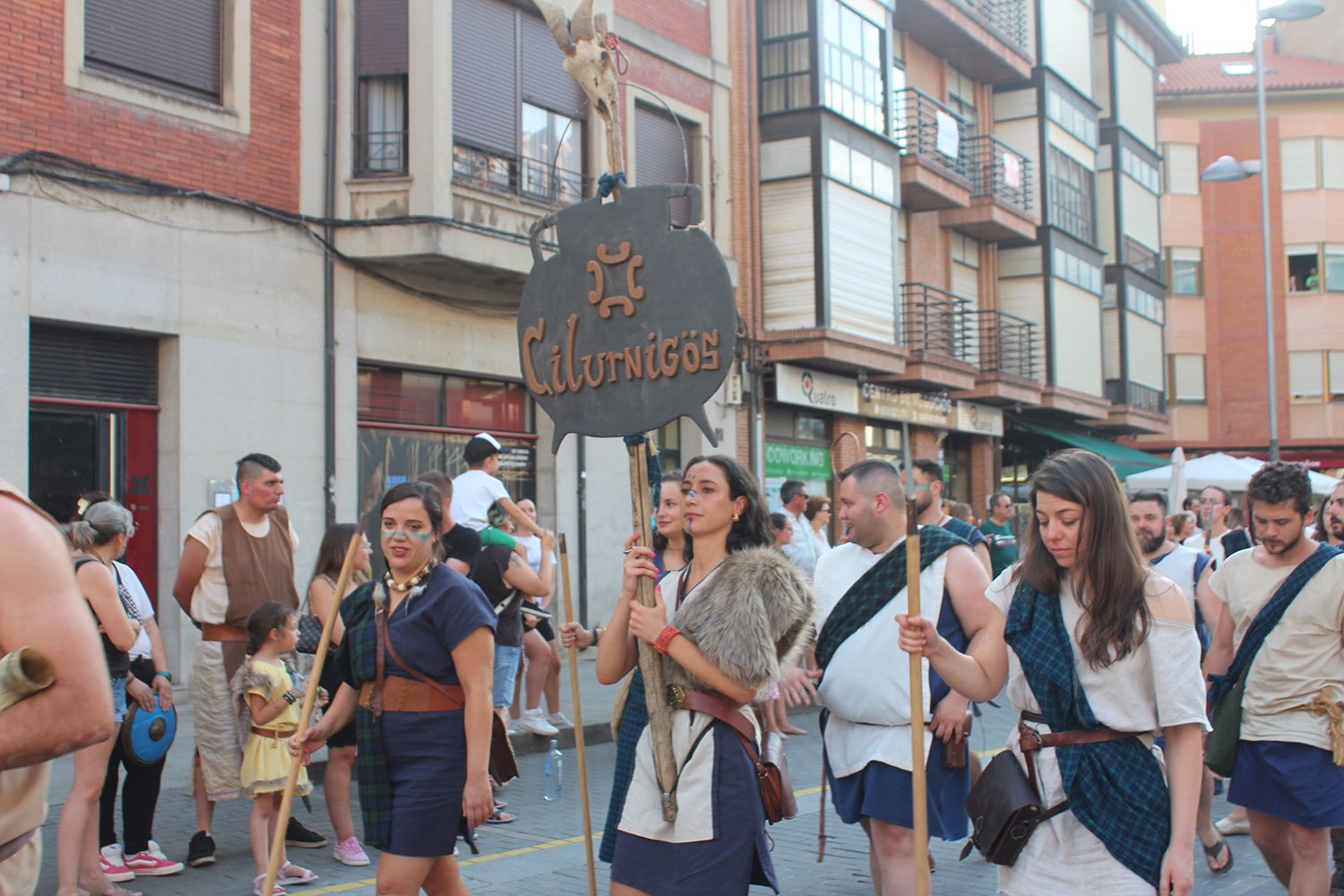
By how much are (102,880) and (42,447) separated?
6.28 m

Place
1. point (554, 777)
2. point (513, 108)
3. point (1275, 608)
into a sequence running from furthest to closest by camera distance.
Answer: point (513, 108) < point (554, 777) < point (1275, 608)

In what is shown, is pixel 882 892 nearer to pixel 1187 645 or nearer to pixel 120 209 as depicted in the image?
pixel 1187 645

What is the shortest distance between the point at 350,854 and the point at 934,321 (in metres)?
20.0

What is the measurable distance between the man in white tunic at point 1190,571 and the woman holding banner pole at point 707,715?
9.90 ft

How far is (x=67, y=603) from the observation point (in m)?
2.32

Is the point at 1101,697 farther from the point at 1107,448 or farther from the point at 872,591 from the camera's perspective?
the point at 1107,448

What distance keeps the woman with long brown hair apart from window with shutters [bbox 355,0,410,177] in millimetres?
11904

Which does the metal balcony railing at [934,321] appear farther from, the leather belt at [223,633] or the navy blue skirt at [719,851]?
the navy blue skirt at [719,851]

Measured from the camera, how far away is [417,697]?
4625mm

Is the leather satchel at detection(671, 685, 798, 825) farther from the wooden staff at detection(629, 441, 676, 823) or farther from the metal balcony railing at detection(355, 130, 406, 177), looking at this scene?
the metal balcony railing at detection(355, 130, 406, 177)

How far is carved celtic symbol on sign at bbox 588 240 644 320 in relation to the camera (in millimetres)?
4645

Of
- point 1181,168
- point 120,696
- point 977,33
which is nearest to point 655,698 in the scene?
point 120,696

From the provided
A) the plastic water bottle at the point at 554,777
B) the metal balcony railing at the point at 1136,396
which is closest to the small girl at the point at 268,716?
the plastic water bottle at the point at 554,777

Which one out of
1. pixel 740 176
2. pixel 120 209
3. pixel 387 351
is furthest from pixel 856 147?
pixel 120 209
